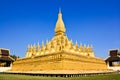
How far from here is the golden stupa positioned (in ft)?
87.4

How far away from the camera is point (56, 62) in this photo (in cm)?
2661

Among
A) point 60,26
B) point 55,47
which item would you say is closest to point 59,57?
point 55,47

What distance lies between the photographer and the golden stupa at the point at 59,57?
26.6 metres

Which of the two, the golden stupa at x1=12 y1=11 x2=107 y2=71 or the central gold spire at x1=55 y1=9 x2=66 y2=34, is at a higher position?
the central gold spire at x1=55 y1=9 x2=66 y2=34

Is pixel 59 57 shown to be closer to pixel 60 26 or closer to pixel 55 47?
pixel 55 47

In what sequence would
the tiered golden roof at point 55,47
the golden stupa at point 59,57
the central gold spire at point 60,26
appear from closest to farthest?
the golden stupa at point 59,57
the tiered golden roof at point 55,47
the central gold spire at point 60,26

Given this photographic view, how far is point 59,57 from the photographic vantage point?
2650cm

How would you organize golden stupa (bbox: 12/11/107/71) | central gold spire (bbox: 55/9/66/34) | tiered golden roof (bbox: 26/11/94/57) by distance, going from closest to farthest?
golden stupa (bbox: 12/11/107/71) < tiered golden roof (bbox: 26/11/94/57) < central gold spire (bbox: 55/9/66/34)

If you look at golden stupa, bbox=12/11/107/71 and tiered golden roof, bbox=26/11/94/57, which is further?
tiered golden roof, bbox=26/11/94/57

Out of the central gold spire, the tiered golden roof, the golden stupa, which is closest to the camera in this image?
the golden stupa

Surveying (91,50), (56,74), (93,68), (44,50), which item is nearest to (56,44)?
(44,50)

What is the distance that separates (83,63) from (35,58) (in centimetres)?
887

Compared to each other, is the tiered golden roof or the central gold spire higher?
the central gold spire

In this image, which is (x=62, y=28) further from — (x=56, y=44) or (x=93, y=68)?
(x=93, y=68)
